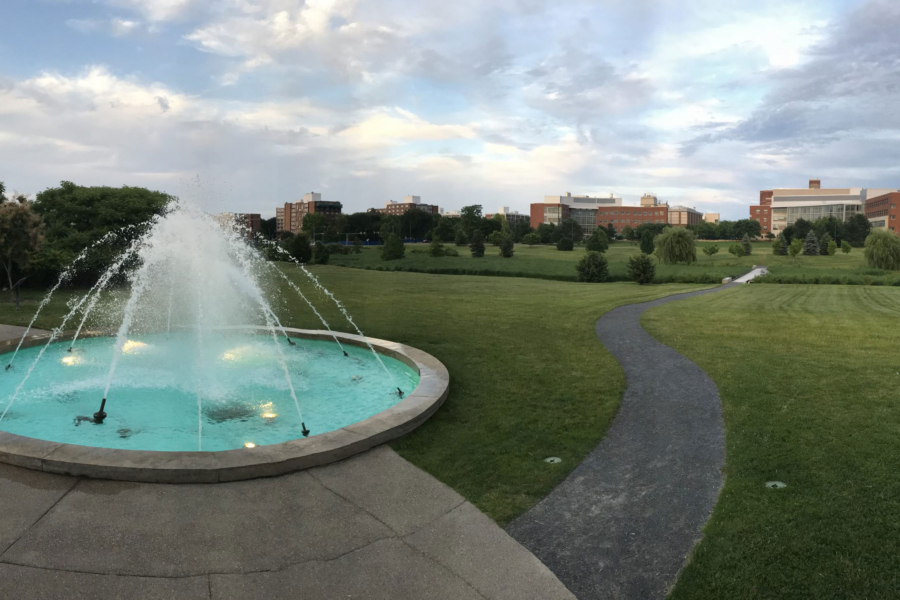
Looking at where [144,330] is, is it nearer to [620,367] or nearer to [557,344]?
[557,344]

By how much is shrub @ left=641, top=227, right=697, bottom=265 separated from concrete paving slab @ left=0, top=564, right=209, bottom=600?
61.2 meters

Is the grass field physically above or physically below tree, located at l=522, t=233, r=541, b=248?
below

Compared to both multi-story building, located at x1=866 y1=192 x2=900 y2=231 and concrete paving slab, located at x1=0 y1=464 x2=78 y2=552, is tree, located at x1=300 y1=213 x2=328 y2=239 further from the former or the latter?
multi-story building, located at x1=866 y1=192 x2=900 y2=231

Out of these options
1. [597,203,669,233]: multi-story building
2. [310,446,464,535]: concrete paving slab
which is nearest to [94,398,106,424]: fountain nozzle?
[310,446,464,535]: concrete paving slab

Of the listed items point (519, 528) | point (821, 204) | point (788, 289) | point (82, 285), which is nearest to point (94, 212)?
point (82, 285)

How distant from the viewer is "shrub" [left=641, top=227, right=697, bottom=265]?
59.3 meters

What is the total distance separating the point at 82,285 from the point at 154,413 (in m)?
25.7

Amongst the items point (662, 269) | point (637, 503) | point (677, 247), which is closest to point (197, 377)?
point (637, 503)

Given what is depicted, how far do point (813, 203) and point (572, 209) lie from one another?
6733 cm

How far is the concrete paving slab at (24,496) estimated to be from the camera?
558 cm

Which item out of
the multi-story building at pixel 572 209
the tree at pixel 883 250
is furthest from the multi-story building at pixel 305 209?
the tree at pixel 883 250

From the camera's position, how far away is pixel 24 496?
6.19 metres

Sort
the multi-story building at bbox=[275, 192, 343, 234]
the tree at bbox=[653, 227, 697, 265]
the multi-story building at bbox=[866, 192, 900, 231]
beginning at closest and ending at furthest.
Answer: the tree at bbox=[653, 227, 697, 265], the multi-story building at bbox=[866, 192, 900, 231], the multi-story building at bbox=[275, 192, 343, 234]

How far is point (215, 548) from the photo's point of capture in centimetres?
538
